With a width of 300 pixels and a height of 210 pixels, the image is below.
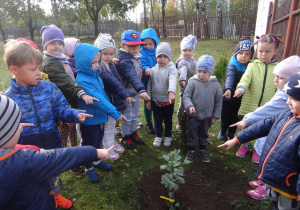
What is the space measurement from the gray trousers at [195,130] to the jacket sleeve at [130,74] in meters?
0.88

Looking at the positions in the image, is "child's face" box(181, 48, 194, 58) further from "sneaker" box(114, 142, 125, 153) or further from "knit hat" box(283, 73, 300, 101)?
"knit hat" box(283, 73, 300, 101)

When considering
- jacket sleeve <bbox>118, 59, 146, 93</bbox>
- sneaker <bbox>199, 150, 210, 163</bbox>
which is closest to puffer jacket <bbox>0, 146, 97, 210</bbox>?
jacket sleeve <bbox>118, 59, 146, 93</bbox>

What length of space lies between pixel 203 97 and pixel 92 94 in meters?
1.54

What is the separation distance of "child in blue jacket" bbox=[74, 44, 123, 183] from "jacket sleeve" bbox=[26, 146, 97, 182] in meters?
1.05

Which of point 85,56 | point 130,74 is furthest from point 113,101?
point 85,56

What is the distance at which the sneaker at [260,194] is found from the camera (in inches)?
100

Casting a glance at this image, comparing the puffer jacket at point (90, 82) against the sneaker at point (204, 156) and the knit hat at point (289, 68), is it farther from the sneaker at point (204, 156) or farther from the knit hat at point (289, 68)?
the knit hat at point (289, 68)

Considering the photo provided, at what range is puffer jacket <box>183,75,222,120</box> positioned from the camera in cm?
306

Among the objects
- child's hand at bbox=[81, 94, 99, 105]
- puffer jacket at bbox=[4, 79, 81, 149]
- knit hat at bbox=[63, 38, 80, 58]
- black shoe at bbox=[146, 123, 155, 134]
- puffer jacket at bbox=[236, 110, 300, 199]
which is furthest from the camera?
black shoe at bbox=[146, 123, 155, 134]

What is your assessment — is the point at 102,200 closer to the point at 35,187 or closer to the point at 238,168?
the point at 35,187

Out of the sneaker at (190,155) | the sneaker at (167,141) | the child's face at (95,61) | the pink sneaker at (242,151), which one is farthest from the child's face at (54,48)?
the pink sneaker at (242,151)

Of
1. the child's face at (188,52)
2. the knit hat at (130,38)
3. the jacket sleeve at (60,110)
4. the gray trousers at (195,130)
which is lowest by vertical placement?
the gray trousers at (195,130)

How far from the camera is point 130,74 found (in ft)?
10.7

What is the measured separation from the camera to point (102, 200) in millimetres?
2611
